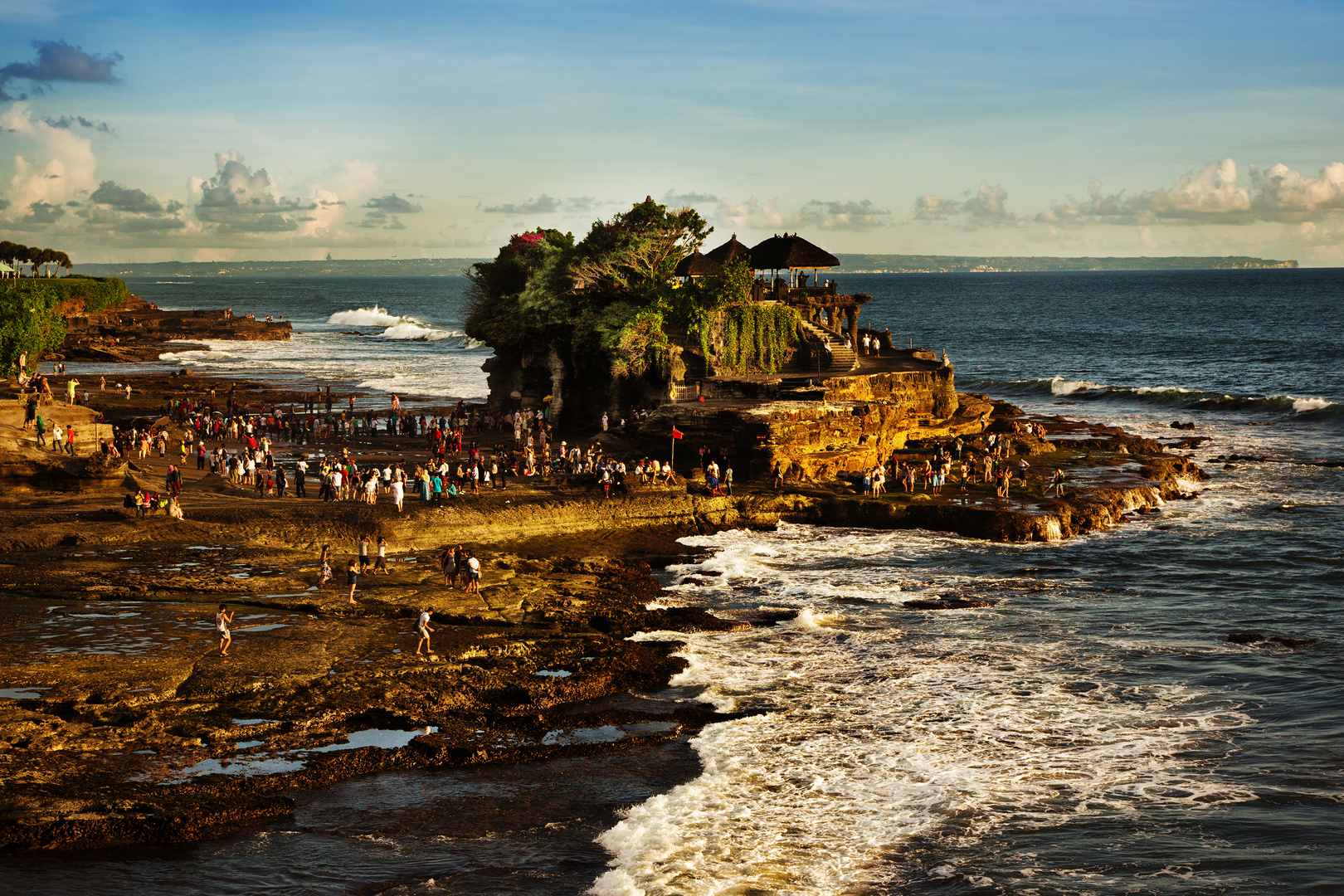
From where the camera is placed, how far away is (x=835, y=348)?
154 feet

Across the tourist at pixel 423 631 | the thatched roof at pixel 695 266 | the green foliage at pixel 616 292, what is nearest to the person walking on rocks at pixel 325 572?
the tourist at pixel 423 631

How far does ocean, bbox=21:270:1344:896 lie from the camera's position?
13.9 meters

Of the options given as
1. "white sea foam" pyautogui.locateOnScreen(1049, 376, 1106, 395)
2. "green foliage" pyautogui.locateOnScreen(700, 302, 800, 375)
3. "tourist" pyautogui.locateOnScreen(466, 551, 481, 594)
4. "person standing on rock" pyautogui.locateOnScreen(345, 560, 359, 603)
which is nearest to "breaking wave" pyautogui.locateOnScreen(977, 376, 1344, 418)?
"white sea foam" pyautogui.locateOnScreen(1049, 376, 1106, 395)

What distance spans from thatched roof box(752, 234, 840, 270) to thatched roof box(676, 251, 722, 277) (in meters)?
2.14

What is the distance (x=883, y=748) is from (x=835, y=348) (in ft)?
102

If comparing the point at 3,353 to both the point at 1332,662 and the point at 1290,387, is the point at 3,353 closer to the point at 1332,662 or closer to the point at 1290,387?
the point at 1332,662

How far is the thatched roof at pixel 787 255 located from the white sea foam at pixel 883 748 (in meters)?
23.5

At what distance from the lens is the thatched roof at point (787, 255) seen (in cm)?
4609

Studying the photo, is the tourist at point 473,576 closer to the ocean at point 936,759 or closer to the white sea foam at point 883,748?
the white sea foam at point 883,748

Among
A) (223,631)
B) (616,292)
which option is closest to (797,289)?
(616,292)

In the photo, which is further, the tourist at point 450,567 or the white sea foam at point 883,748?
the tourist at point 450,567

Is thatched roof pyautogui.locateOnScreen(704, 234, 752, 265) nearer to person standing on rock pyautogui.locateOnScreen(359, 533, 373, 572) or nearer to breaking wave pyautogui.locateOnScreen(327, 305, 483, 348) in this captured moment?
person standing on rock pyautogui.locateOnScreen(359, 533, 373, 572)

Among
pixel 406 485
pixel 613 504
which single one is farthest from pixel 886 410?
pixel 406 485

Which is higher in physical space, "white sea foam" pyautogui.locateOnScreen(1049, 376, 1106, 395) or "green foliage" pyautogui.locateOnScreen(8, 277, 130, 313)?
"green foliage" pyautogui.locateOnScreen(8, 277, 130, 313)
